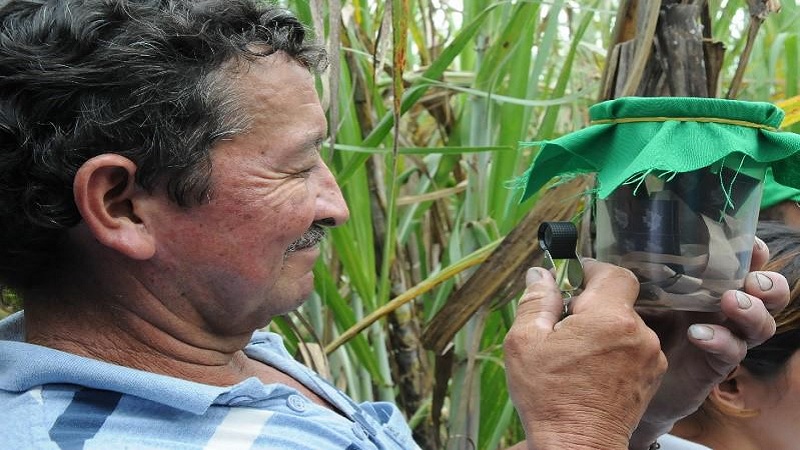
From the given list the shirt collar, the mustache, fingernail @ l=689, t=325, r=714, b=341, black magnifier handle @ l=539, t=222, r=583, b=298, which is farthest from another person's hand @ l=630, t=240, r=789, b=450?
the shirt collar

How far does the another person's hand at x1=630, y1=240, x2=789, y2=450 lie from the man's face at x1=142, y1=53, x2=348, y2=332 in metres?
0.41

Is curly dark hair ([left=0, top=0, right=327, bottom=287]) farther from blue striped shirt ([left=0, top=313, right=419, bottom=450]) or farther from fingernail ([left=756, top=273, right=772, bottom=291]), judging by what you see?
fingernail ([left=756, top=273, right=772, bottom=291])

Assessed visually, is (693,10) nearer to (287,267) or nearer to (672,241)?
(672,241)

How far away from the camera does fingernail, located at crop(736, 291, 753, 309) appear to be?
3.19 ft

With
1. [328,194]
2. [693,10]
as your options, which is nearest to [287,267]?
[328,194]

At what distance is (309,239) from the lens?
108 cm

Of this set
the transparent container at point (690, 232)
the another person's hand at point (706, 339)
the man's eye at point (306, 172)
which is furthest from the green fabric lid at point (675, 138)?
the man's eye at point (306, 172)

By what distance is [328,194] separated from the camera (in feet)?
3.59

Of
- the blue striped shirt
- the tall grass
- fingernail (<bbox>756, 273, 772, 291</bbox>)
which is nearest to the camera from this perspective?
the blue striped shirt

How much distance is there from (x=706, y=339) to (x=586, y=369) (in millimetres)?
173

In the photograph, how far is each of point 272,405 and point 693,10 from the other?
0.76 meters

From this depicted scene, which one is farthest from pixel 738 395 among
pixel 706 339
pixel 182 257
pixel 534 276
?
pixel 182 257

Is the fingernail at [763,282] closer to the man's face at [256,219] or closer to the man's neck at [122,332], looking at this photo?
the man's face at [256,219]

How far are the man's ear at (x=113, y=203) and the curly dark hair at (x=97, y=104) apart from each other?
2 cm
